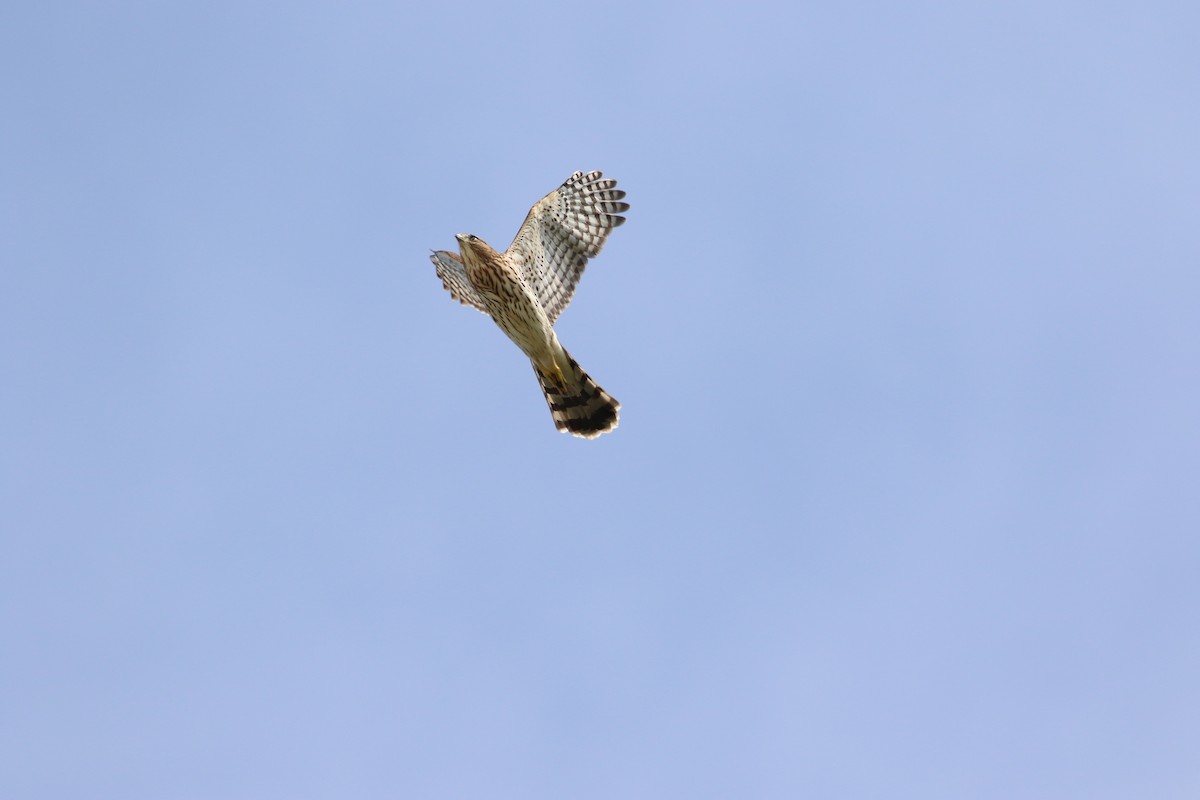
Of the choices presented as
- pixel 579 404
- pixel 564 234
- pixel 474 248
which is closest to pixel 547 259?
pixel 564 234

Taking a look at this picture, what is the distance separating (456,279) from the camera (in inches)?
595

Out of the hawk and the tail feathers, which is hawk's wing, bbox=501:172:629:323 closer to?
the hawk

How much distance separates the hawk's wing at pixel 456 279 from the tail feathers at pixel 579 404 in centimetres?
95

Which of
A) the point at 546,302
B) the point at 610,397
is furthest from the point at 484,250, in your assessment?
the point at 610,397

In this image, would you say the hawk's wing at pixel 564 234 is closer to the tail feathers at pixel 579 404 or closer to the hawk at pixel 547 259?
the hawk at pixel 547 259

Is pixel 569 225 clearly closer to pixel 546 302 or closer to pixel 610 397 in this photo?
pixel 546 302

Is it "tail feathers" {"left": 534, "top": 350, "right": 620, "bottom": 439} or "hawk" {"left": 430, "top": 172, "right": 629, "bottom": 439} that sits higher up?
"hawk" {"left": 430, "top": 172, "right": 629, "bottom": 439}

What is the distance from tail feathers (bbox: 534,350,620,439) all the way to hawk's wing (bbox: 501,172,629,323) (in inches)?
29.9

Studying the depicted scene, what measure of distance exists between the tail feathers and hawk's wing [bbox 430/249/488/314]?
37.3 inches

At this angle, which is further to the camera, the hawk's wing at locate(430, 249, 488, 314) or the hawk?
the hawk's wing at locate(430, 249, 488, 314)

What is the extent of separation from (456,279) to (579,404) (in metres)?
1.77

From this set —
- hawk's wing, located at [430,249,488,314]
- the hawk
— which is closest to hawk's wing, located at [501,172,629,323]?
the hawk

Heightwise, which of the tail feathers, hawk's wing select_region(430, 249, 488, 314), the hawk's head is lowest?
the tail feathers

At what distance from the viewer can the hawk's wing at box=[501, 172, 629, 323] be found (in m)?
14.2
